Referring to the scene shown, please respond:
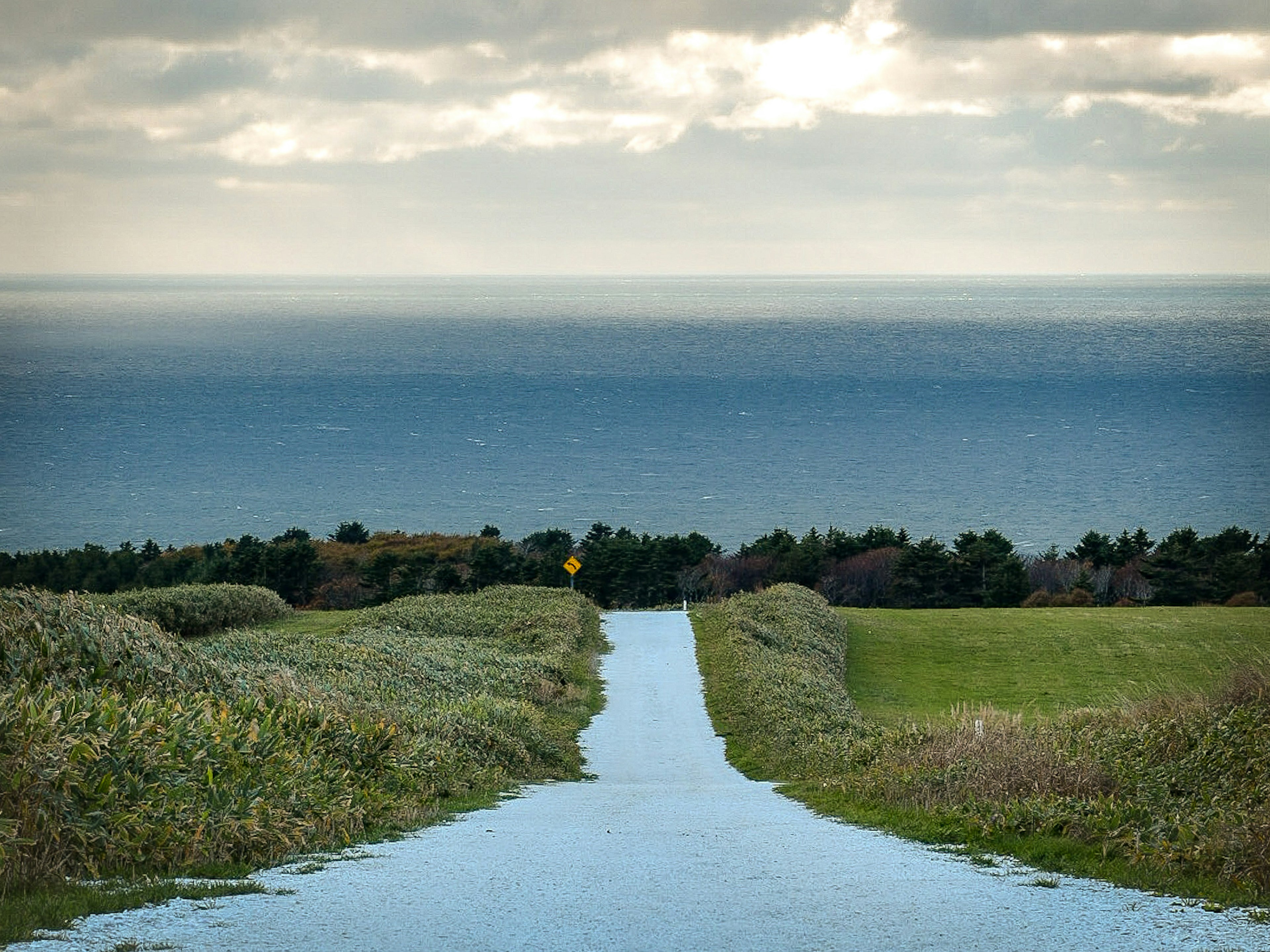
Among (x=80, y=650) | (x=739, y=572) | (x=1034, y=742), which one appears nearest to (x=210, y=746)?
(x=80, y=650)

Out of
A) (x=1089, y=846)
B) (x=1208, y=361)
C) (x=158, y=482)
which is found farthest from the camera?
(x=1208, y=361)

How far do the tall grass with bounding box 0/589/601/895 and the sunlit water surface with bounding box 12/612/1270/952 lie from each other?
0.74 metres

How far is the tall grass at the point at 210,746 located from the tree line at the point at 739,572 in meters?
20.9

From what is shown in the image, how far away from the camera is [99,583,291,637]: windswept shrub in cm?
3019

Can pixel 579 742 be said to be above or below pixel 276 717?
below

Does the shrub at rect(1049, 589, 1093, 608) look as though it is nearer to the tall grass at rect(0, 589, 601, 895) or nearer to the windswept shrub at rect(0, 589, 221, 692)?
the tall grass at rect(0, 589, 601, 895)

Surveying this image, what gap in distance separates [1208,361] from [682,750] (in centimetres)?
18661

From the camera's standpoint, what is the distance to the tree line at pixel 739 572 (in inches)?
1565

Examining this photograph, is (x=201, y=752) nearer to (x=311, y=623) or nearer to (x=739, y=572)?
(x=311, y=623)

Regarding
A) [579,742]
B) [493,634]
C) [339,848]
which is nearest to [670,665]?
[493,634]

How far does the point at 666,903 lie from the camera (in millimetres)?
7207

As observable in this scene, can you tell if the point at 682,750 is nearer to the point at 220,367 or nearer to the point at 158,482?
the point at 158,482

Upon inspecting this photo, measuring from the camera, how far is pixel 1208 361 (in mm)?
183500

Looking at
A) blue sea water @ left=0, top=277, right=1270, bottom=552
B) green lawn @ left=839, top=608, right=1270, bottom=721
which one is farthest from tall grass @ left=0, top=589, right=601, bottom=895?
blue sea water @ left=0, top=277, right=1270, bottom=552
